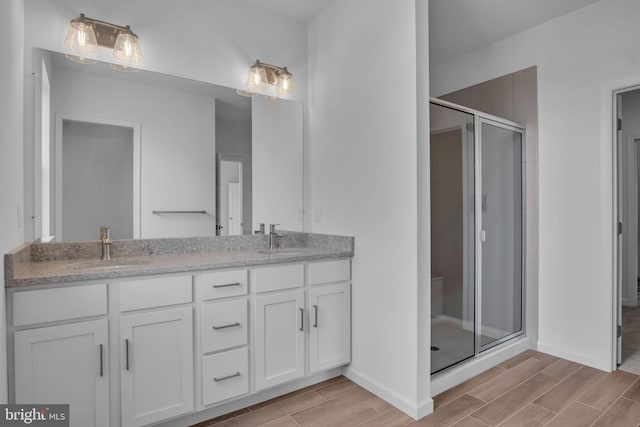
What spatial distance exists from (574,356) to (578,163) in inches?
58.3

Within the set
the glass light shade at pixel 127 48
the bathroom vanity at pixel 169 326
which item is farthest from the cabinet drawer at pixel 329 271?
the glass light shade at pixel 127 48

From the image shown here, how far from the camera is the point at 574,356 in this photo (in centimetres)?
273

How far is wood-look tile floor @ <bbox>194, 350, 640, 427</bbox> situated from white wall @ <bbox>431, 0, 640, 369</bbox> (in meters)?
0.38

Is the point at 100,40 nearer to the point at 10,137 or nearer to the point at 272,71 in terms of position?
the point at 10,137

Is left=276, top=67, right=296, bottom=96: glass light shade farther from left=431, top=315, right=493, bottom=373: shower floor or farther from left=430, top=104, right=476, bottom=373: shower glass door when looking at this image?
left=431, top=315, right=493, bottom=373: shower floor

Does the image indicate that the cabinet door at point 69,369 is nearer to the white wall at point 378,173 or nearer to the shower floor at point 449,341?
the white wall at point 378,173

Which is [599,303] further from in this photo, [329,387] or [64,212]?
[64,212]

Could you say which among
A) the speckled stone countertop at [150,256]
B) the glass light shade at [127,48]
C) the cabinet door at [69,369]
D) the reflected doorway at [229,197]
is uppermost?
the glass light shade at [127,48]

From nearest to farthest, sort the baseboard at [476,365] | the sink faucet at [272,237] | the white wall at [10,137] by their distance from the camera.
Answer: the white wall at [10,137] → the baseboard at [476,365] → the sink faucet at [272,237]

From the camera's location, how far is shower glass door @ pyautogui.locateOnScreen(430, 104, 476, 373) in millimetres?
2439

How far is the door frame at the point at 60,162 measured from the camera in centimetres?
198

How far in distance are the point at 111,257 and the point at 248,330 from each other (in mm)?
920

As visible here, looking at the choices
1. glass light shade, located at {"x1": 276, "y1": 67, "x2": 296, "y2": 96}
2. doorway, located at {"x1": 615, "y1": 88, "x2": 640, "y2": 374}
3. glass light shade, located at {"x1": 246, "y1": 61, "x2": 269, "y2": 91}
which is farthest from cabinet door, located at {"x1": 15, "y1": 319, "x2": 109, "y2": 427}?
doorway, located at {"x1": 615, "y1": 88, "x2": 640, "y2": 374}

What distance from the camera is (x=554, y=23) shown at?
9.33 feet
